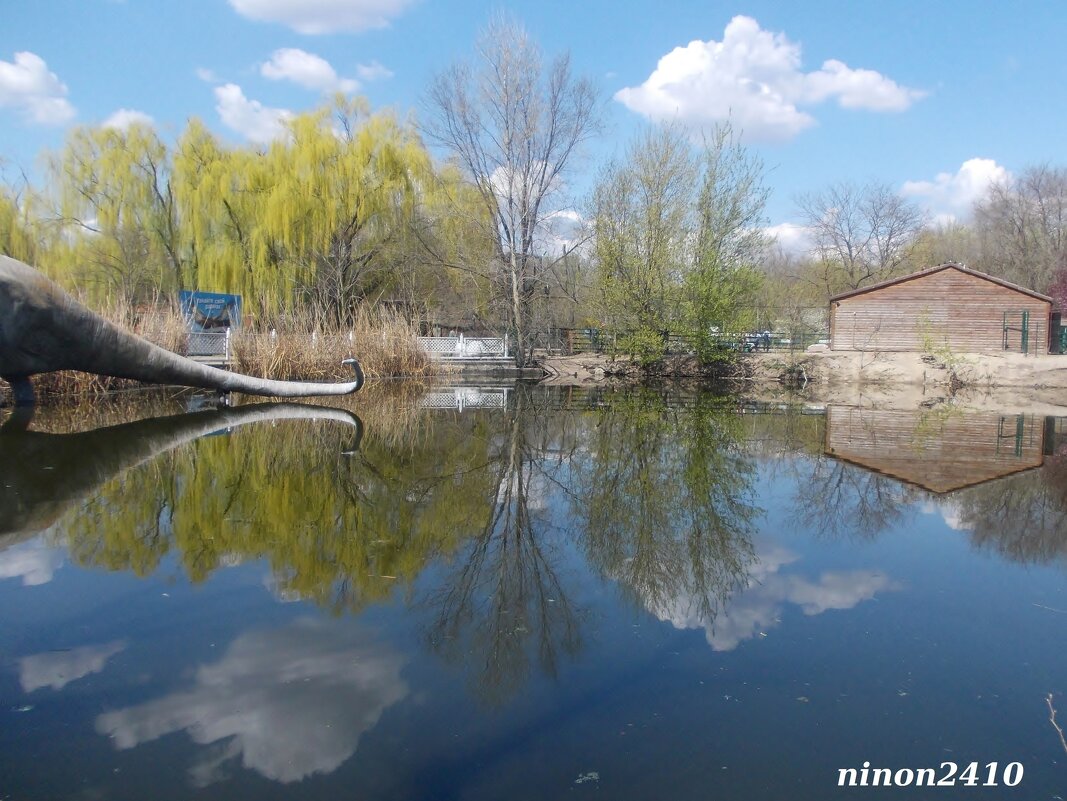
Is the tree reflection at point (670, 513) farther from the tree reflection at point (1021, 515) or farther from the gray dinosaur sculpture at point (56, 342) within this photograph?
the gray dinosaur sculpture at point (56, 342)

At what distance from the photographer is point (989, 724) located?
103 inches

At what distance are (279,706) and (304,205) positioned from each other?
25.0 meters

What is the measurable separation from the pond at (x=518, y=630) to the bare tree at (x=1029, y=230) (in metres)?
41.8

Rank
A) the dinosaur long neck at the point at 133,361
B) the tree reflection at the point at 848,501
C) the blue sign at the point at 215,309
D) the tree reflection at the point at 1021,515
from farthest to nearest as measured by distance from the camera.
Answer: the blue sign at the point at 215,309
the dinosaur long neck at the point at 133,361
the tree reflection at the point at 848,501
the tree reflection at the point at 1021,515

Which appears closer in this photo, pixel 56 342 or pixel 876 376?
pixel 56 342

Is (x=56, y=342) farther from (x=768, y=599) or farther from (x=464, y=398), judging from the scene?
(x=768, y=599)

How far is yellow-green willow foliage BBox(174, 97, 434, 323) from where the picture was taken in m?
25.3

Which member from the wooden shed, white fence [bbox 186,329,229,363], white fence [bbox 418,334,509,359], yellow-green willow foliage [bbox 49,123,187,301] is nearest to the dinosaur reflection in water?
white fence [bbox 186,329,229,363]

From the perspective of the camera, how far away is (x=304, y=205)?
82.9ft

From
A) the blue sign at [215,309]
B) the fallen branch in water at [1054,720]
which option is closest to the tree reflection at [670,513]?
the fallen branch in water at [1054,720]

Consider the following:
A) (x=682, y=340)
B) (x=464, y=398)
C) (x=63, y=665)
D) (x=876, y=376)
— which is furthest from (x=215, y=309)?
Result: (x=63, y=665)

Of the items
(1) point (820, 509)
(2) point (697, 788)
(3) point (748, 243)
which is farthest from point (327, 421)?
(3) point (748, 243)

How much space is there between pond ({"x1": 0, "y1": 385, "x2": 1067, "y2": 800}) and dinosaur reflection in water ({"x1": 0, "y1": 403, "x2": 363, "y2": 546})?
0.06 meters

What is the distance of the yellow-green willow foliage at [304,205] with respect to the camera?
25328 mm
